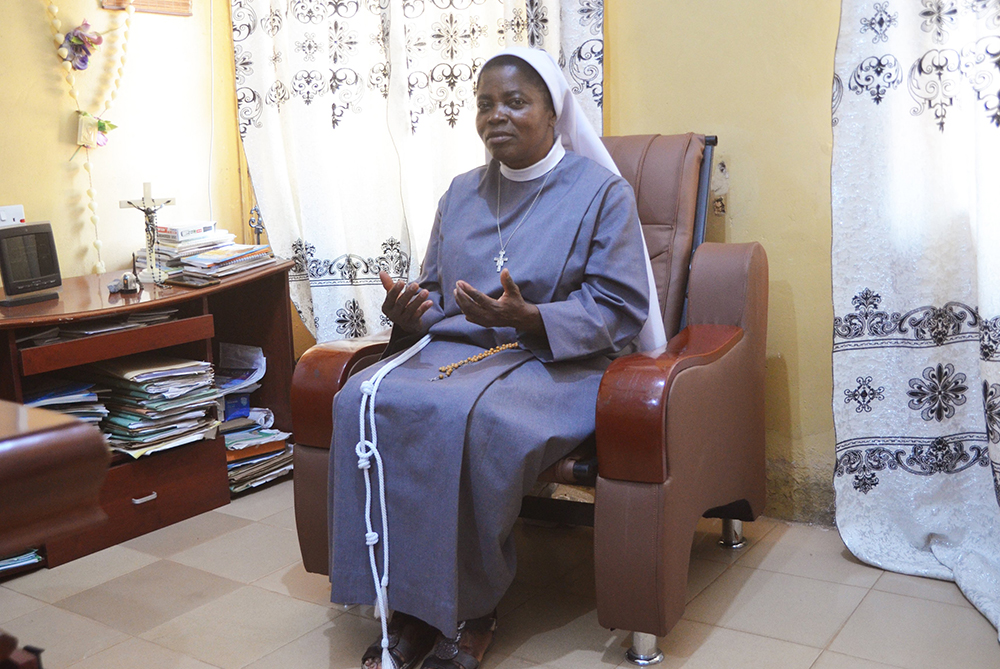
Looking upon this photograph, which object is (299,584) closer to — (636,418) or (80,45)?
(636,418)

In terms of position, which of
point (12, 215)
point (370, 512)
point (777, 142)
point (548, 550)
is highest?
point (777, 142)

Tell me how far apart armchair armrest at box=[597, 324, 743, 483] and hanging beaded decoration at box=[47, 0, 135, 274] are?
6.38ft

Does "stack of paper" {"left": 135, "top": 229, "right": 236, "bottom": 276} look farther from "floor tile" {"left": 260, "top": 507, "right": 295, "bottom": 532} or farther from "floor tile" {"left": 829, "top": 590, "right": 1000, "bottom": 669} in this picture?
"floor tile" {"left": 829, "top": 590, "right": 1000, "bottom": 669}

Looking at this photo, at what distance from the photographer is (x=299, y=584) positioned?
228cm

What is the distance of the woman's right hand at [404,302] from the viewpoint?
6.66ft

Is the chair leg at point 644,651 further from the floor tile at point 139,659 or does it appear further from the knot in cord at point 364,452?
the floor tile at point 139,659

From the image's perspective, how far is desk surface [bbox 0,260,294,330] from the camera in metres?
2.25

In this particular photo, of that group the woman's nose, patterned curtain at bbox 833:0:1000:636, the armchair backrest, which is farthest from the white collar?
patterned curtain at bbox 833:0:1000:636

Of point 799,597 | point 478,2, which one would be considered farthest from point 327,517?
point 478,2

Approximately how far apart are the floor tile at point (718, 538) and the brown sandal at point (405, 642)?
817mm

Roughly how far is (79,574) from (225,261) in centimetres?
100

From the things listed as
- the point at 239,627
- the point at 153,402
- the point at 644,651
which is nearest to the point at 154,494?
the point at 153,402

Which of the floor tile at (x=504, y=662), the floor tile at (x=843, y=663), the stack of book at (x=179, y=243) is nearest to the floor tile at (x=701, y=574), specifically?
the floor tile at (x=843, y=663)

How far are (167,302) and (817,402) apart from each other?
1.85m
